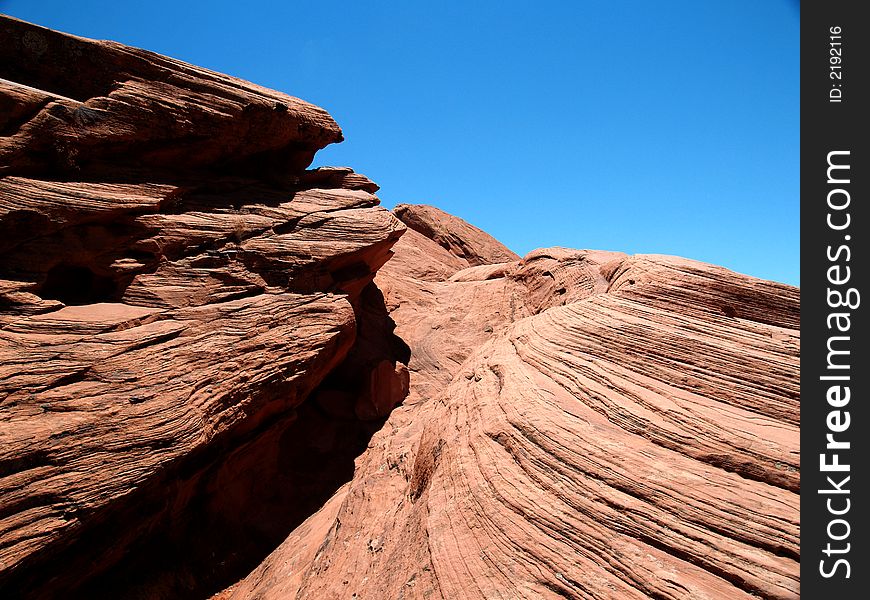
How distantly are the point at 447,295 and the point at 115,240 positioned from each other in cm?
1268

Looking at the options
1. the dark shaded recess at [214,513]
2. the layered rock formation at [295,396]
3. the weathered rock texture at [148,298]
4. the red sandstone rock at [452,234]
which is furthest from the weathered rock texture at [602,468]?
the red sandstone rock at [452,234]

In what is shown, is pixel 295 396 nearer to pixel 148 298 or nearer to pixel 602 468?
pixel 148 298

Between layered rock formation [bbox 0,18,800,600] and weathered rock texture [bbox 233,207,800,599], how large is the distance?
40 millimetres

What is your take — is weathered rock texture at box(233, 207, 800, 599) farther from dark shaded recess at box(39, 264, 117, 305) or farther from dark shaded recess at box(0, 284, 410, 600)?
dark shaded recess at box(39, 264, 117, 305)

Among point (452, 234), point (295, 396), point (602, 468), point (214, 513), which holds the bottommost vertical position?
point (214, 513)

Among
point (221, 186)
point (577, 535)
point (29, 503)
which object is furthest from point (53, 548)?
point (221, 186)

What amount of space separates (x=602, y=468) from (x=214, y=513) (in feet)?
31.4

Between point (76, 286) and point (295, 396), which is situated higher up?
point (76, 286)

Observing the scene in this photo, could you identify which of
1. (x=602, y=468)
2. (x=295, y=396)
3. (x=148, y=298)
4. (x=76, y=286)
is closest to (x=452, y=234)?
(x=295, y=396)

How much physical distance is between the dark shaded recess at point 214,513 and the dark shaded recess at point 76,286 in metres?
4.59

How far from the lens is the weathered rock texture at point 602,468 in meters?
5.51

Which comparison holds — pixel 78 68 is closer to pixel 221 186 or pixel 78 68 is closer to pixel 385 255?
pixel 221 186

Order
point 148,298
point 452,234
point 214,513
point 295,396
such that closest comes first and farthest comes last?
point 148,298 → point 214,513 → point 295,396 → point 452,234

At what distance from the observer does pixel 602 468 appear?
6.61m
